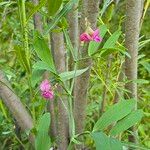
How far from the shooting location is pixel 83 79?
2.52 ft

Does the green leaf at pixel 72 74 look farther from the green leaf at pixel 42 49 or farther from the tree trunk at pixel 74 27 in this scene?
the tree trunk at pixel 74 27

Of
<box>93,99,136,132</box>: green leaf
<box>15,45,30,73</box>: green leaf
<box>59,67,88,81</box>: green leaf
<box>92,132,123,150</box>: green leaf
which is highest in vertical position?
<box>15,45,30,73</box>: green leaf

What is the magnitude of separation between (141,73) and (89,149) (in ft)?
2.61

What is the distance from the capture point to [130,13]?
820 mm

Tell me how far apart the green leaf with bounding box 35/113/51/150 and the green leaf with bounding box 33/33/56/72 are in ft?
0.31

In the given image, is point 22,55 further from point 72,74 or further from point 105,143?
point 105,143

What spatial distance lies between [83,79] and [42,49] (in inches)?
4.7

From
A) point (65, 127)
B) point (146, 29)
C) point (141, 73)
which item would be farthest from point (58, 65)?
point (146, 29)

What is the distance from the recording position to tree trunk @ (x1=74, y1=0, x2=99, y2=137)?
2.25 ft

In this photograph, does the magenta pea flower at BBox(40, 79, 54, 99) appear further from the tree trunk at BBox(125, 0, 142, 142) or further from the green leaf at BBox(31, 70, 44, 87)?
the tree trunk at BBox(125, 0, 142, 142)

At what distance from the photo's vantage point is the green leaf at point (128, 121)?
27.8 inches

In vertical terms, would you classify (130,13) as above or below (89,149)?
above

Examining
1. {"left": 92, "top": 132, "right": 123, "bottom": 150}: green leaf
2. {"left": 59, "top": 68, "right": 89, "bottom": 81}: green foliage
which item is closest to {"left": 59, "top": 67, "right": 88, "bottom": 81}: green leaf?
{"left": 59, "top": 68, "right": 89, "bottom": 81}: green foliage

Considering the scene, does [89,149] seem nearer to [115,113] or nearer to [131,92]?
[131,92]
